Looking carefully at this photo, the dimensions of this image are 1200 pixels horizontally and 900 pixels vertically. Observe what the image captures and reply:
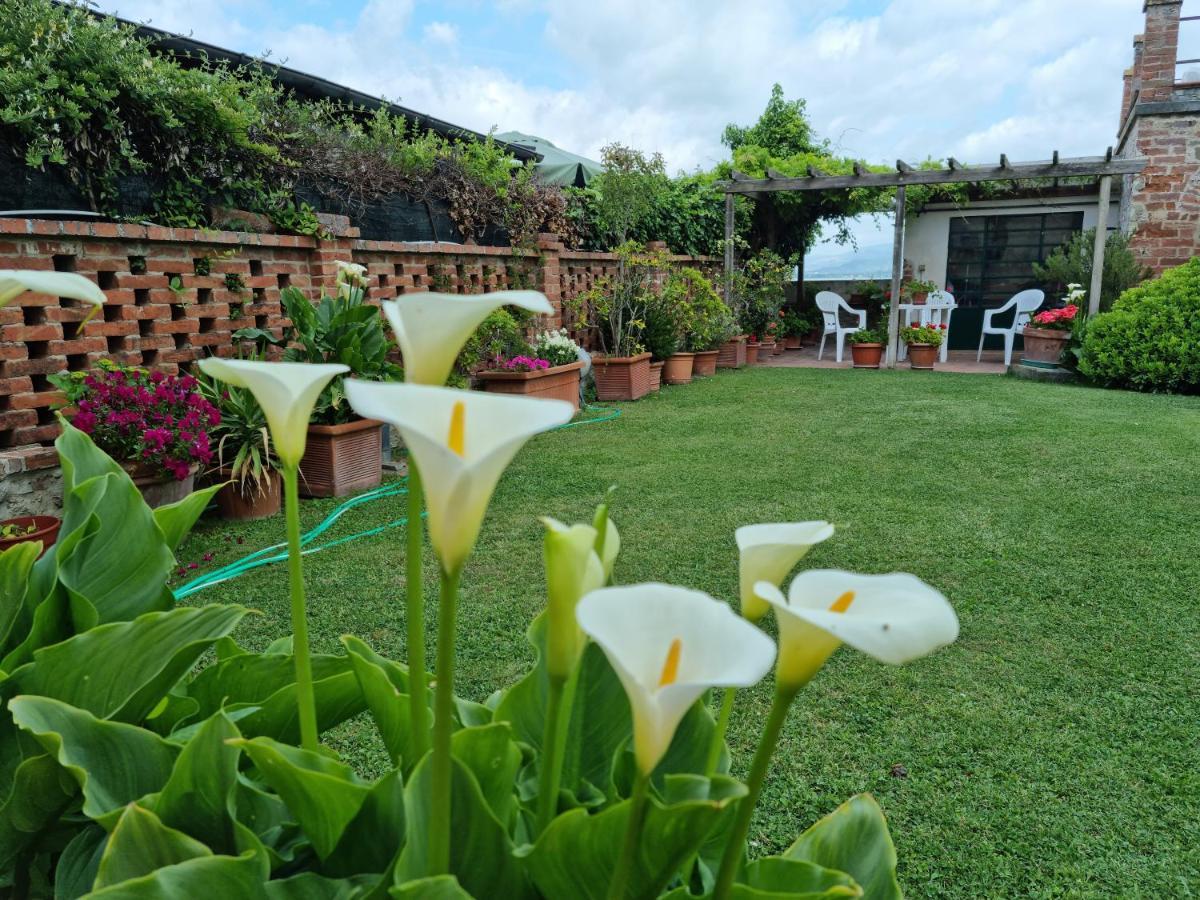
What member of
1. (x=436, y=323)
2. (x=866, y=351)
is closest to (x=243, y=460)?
(x=436, y=323)

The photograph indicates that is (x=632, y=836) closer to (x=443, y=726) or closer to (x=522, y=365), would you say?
(x=443, y=726)

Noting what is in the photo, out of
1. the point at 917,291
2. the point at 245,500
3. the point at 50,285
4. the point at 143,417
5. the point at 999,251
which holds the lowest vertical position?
the point at 245,500

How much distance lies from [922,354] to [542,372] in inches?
217

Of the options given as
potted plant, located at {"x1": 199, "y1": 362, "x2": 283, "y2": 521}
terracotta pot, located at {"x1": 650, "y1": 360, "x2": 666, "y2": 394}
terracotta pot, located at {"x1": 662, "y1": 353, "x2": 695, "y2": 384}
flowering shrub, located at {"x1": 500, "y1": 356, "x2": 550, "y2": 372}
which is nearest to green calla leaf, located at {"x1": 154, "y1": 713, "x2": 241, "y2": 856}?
potted plant, located at {"x1": 199, "y1": 362, "x2": 283, "y2": 521}

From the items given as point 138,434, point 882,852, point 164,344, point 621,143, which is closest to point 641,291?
point 621,143

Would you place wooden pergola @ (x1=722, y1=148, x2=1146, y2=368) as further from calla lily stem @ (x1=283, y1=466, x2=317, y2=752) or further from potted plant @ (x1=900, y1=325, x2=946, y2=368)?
calla lily stem @ (x1=283, y1=466, x2=317, y2=752)

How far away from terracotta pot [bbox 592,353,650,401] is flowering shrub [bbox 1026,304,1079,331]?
489 cm

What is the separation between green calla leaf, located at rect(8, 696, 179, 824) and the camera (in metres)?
0.65

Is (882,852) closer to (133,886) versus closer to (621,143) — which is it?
(133,886)

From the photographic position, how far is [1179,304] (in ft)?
24.0

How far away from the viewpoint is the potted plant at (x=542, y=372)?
5793 millimetres

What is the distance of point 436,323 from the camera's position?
0.51 m

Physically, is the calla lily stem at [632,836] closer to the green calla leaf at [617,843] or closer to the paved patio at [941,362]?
the green calla leaf at [617,843]

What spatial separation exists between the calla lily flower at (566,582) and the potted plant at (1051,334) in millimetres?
9396
